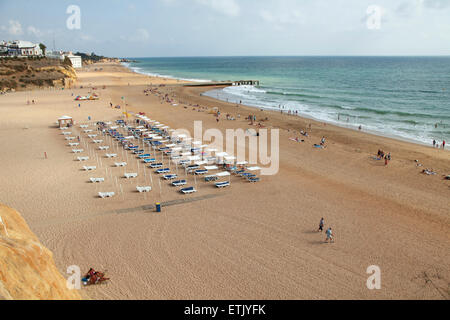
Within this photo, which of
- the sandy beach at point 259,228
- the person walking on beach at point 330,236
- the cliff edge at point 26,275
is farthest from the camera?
the person walking on beach at point 330,236

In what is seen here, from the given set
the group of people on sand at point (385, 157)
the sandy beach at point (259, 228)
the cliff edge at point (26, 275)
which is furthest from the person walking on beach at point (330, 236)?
the group of people on sand at point (385, 157)

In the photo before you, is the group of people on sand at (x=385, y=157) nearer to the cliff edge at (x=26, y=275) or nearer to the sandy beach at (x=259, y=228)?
the sandy beach at (x=259, y=228)

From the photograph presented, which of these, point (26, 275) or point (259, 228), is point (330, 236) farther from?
point (26, 275)

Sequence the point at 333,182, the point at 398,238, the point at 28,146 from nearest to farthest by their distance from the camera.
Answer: the point at 398,238
the point at 333,182
the point at 28,146

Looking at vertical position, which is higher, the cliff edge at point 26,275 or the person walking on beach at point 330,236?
the cliff edge at point 26,275

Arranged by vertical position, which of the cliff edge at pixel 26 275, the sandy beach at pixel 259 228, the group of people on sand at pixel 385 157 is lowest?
the sandy beach at pixel 259 228

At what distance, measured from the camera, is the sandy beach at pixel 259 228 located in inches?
396

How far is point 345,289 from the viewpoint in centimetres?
978

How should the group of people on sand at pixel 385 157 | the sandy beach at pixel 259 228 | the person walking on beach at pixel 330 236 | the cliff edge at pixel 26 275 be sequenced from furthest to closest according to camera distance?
the group of people on sand at pixel 385 157 < the person walking on beach at pixel 330 236 < the sandy beach at pixel 259 228 < the cliff edge at pixel 26 275

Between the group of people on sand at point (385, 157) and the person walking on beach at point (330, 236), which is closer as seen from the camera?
the person walking on beach at point (330, 236)
